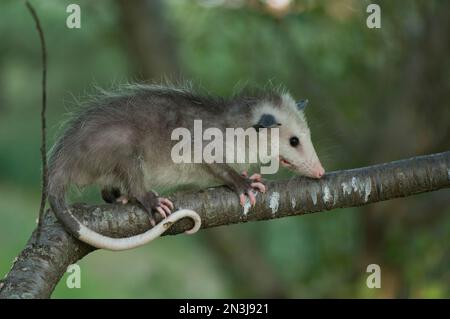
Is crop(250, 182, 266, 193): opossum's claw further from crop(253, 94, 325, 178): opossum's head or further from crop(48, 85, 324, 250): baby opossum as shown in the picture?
crop(253, 94, 325, 178): opossum's head

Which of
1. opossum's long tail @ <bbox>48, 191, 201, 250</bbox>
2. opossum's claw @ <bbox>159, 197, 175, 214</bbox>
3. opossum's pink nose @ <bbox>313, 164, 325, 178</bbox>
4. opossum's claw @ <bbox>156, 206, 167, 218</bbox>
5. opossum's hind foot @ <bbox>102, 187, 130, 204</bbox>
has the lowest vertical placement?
opossum's long tail @ <bbox>48, 191, 201, 250</bbox>

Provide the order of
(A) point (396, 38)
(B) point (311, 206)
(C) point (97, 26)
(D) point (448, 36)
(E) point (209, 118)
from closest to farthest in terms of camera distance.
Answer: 1. (B) point (311, 206)
2. (E) point (209, 118)
3. (D) point (448, 36)
4. (A) point (396, 38)
5. (C) point (97, 26)

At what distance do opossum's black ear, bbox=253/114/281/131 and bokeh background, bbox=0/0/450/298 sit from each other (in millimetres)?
1577

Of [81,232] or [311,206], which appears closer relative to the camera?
[81,232]

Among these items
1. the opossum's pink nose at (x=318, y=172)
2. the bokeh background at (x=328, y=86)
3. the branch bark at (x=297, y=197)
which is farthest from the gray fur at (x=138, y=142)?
the bokeh background at (x=328, y=86)

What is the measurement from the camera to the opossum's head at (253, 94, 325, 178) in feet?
10.5

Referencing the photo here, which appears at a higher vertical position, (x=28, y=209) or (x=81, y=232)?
(x=28, y=209)

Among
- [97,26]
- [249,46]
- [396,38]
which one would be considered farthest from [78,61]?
[396,38]

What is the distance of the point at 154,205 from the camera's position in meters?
2.70

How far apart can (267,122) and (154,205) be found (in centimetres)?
77

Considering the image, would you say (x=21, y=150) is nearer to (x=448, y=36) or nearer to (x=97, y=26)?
(x=97, y=26)

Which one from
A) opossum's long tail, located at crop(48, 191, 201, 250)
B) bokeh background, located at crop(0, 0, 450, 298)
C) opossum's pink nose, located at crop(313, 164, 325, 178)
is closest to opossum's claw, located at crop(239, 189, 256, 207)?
opossum's long tail, located at crop(48, 191, 201, 250)

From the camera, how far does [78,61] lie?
7.31 m
